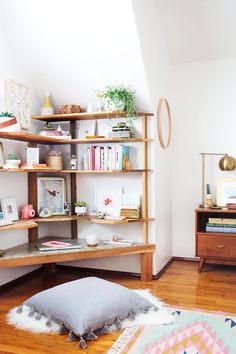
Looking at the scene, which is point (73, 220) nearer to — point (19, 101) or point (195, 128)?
point (19, 101)

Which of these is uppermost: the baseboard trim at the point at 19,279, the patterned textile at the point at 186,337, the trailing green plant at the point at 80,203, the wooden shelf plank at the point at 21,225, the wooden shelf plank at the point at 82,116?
the wooden shelf plank at the point at 82,116

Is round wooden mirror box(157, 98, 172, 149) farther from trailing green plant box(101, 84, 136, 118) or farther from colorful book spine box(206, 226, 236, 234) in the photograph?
colorful book spine box(206, 226, 236, 234)

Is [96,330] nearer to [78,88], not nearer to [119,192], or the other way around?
[119,192]

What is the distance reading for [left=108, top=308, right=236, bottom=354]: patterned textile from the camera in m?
2.23

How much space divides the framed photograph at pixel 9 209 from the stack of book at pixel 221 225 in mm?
1965

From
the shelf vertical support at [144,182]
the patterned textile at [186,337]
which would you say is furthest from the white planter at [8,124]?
the patterned textile at [186,337]

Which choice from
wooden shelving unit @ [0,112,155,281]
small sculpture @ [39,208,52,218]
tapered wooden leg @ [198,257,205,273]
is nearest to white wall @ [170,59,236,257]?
tapered wooden leg @ [198,257,205,273]

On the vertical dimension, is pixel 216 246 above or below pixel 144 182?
below

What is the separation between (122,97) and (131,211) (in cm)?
111

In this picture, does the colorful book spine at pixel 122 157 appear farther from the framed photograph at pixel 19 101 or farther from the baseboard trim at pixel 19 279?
the baseboard trim at pixel 19 279

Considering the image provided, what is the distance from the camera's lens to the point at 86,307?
2455 millimetres

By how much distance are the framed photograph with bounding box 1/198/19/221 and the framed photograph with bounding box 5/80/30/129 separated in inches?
29.6

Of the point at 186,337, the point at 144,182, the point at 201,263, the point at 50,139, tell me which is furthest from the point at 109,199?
the point at 186,337

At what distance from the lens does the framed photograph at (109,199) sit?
12.3 feet
